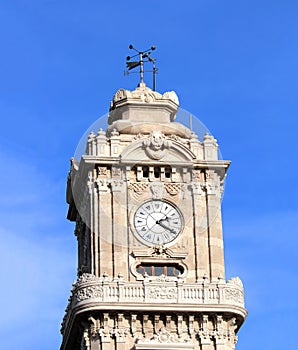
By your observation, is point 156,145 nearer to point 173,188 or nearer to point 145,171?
point 145,171

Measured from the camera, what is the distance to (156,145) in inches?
3103

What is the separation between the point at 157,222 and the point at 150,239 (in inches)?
40.0

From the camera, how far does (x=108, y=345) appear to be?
2926 inches

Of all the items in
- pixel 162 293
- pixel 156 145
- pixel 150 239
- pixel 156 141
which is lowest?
pixel 162 293

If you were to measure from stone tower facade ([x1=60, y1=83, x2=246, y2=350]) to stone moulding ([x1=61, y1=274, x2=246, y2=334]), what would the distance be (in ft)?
0.15

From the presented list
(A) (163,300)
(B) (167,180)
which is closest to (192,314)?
(A) (163,300)

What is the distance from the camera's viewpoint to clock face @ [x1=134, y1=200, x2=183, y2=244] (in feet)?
255

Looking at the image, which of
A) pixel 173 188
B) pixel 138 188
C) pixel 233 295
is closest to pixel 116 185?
pixel 138 188

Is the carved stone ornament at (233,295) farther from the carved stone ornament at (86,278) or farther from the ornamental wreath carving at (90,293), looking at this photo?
the carved stone ornament at (86,278)

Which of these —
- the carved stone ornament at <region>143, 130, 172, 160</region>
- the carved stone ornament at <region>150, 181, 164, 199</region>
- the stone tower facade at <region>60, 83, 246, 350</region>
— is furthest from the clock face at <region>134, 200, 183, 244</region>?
the carved stone ornament at <region>143, 130, 172, 160</region>

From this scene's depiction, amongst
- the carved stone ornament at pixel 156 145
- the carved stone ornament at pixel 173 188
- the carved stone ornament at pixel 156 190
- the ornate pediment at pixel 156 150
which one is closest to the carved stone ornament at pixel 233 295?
the carved stone ornament at pixel 173 188

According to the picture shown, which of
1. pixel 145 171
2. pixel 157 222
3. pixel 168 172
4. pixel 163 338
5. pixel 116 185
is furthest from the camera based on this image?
pixel 168 172

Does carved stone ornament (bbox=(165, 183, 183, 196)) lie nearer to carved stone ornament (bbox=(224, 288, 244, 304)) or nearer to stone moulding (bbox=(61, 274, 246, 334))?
stone moulding (bbox=(61, 274, 246, 334))

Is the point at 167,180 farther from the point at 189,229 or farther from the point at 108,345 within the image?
the point at 108,345
